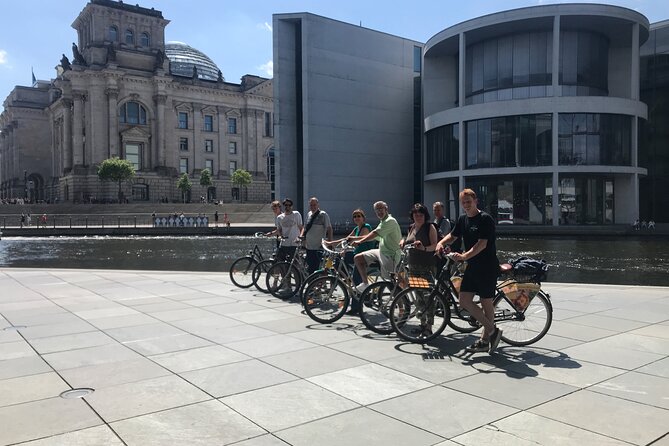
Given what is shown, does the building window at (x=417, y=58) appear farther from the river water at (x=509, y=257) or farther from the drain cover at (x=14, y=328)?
the drain cover at (x=14, y=328)

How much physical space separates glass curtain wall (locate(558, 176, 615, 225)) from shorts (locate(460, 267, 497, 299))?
42.4 meters

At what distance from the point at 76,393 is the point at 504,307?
5.11m

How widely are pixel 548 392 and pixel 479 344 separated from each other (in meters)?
1.40

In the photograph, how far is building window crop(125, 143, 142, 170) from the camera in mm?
89312

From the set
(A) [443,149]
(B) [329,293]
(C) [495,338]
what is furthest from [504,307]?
(A) [443,149]

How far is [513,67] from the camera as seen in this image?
47.8 m

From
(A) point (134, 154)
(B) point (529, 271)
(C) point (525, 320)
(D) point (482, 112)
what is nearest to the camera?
(B) point (529, 271)

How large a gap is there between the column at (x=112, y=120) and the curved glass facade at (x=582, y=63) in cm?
6713

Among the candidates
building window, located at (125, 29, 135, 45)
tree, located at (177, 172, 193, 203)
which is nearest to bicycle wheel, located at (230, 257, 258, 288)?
tree, located at (177, 172, 193, 203)

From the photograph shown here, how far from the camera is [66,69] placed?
299 ft

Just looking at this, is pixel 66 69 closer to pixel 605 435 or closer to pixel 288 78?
pixel 288 78

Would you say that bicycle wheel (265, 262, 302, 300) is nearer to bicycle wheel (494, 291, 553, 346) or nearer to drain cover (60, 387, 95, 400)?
bicycle wheel (494, 291, 553, 346)

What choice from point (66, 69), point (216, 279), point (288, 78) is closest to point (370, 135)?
point (288, 78)

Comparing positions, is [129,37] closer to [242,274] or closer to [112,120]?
[112,120]
